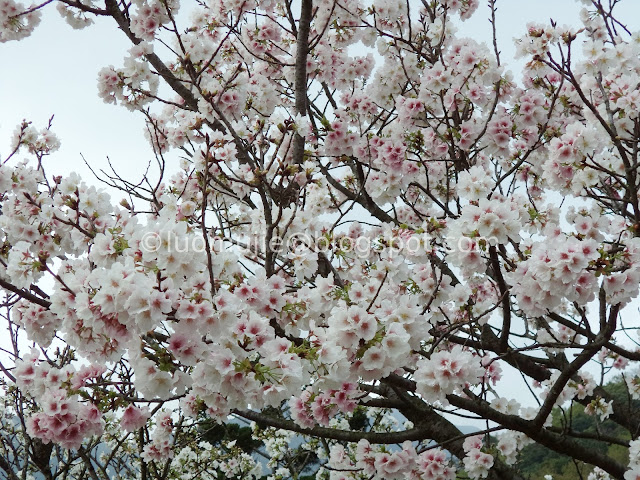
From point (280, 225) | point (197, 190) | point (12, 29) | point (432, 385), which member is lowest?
point (432, 385)

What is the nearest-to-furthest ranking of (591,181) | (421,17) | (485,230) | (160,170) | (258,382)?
1. (258,382)
2. (485,230)
3. (591,181)
4. (160,170)
5. (421,17)

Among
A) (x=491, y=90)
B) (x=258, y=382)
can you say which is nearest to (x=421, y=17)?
(x=491, y=90)

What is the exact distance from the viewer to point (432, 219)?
298cm

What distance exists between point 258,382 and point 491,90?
3.67 m

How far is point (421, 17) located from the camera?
594 cm

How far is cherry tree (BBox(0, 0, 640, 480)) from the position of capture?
232 centimetres

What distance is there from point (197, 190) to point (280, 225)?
75.7 inches

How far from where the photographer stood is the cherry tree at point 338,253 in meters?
2.32

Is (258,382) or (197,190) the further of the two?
(197,190)

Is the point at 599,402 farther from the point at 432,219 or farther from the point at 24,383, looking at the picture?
the point at 24,383

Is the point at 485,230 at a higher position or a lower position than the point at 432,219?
lower

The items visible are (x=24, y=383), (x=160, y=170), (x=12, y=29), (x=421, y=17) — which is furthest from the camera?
(x=421, y=17)

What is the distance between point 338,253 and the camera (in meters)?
3.39

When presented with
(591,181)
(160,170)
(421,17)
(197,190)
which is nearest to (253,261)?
(160,170)
